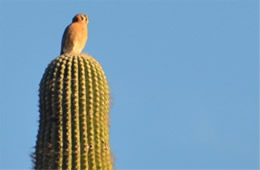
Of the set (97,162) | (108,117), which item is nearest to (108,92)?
(108,117)

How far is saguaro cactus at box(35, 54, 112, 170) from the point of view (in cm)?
888

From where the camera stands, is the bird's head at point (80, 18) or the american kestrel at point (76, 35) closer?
the american kestrel at point (76, 35)

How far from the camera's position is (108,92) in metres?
→ 9.49

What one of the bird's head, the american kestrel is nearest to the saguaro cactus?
the american kestrel

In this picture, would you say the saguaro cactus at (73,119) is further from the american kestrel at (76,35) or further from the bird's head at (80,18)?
the bird's head at (80,18)

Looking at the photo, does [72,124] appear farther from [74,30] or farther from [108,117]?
[74,30]

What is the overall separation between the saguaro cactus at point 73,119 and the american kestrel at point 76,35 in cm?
112

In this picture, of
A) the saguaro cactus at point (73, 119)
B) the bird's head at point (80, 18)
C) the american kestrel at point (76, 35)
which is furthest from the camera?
the bird's head at point (80, 18)

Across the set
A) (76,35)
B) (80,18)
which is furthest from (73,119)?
(80,18)

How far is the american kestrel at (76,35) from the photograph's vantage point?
10586 mm

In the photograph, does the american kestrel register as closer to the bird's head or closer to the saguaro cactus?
the bird's head

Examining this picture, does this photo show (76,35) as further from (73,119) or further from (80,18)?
(73,119)

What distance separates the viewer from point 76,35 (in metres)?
10.7

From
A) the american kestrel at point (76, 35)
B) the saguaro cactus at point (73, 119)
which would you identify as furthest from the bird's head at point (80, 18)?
the saguaro cactus at point (73, 119)
